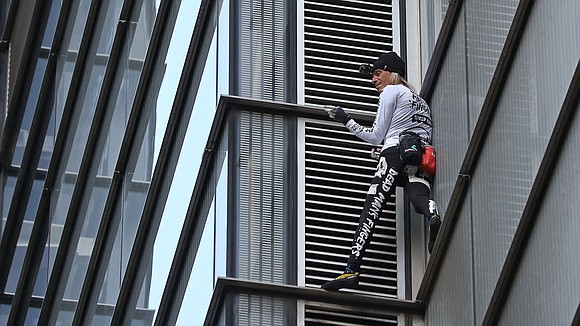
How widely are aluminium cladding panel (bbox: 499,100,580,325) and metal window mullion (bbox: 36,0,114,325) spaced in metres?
11.5

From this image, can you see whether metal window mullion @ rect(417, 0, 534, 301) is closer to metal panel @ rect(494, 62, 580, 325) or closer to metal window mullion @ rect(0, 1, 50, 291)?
metal panel @ rect(494, 62, 580, 325)

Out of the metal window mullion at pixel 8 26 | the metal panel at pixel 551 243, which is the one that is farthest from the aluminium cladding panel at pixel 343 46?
the metal window mullion at pixel 8 26

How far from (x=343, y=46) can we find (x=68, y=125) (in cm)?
941

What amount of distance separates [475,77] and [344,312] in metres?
2.27

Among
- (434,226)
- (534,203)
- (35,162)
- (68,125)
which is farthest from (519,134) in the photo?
(35,162)

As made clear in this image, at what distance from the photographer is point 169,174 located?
829 inches

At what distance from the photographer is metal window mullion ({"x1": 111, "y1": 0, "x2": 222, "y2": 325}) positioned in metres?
20.1

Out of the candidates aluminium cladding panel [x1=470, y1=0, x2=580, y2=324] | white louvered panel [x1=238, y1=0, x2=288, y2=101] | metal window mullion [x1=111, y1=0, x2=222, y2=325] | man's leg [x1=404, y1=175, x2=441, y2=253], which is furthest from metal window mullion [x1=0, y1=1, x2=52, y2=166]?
aluminium cladding panel [x1=470, y1=0, x2=580, y2=324]

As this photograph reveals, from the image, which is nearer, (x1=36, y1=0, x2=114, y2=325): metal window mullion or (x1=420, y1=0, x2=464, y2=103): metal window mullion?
(x1=420, y1=0, x2=464, y2=103): metal window mullion

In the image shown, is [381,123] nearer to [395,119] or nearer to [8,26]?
[395,119]

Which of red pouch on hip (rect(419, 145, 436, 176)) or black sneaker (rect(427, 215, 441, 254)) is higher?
red pouch on hip (rect(419, 145, 436, 176))

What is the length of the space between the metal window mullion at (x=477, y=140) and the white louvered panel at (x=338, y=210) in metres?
0.46

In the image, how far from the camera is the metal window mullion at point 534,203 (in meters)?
15.0

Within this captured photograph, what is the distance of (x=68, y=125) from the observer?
2855 cm
